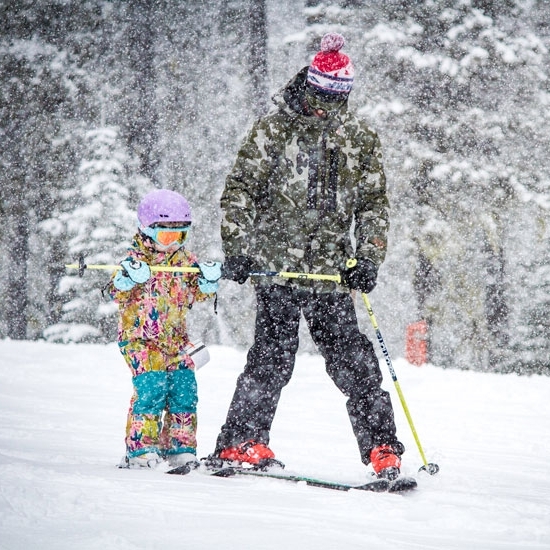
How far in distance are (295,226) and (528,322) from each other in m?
10.9

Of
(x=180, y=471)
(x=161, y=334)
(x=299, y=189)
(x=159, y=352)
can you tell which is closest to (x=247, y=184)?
(x=299, y=189)

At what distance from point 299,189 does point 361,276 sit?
1.99ft

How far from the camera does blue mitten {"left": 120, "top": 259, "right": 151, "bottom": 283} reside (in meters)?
4.17

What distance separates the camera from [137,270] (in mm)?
4172

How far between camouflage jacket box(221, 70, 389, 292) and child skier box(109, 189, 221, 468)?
0.36m

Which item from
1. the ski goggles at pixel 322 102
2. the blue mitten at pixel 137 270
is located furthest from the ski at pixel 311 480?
the ski goggles at pixel 322 102

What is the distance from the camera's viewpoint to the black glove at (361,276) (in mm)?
4156

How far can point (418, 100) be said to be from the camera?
47.6 ft

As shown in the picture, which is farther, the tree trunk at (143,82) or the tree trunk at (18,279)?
the tree trunk at (18,279)

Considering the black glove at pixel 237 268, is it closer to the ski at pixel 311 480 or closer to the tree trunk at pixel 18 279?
the ski at pixel 311 480

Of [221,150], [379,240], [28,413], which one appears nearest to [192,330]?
[221,150]

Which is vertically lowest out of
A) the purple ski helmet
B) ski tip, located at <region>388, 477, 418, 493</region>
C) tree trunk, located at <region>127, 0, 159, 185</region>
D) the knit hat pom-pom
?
tree trunk, located at <region>127, 0, 159, 185</region>

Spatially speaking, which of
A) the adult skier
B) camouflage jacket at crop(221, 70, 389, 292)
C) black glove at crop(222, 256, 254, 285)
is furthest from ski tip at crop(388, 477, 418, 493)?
black glove at crop(222, 256, 254, 285)

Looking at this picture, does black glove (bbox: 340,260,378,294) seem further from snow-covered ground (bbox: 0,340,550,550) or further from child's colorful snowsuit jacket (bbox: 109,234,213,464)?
snow-covered ground (bbox: 0,340,550,550)
